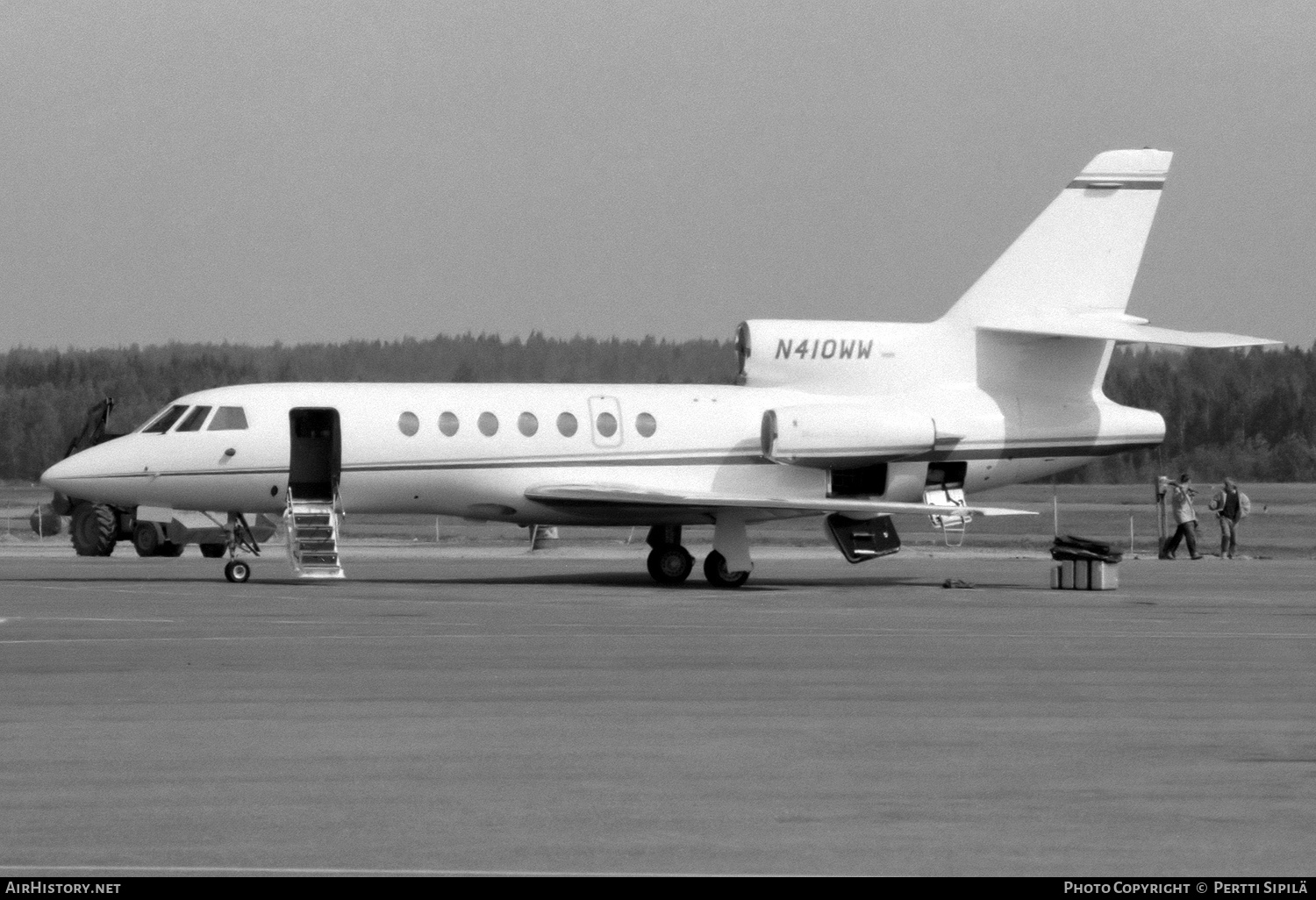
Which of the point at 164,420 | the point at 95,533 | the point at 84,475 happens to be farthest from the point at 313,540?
the point at 95,533

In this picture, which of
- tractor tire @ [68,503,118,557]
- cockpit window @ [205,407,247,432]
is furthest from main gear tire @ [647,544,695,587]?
tractor tire @ [68,503,118,557]

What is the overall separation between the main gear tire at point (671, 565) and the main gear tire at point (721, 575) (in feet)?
1.93

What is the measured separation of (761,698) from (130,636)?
737cm

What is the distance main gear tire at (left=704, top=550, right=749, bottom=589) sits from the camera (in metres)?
28.2

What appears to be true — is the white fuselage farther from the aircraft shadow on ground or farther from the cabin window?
the aircraft shadow on ground

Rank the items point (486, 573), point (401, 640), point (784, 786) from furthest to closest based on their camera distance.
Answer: point (486, 573) < point (401, 640) < point (784, 786)

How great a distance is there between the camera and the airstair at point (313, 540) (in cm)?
2641

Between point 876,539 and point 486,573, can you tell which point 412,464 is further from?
point 876,539

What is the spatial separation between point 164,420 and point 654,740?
714 inches

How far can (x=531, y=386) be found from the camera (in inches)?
1146

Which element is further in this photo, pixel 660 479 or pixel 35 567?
pixel 35 567

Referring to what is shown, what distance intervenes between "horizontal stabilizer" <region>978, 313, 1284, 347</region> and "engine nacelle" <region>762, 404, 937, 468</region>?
2.40 meters

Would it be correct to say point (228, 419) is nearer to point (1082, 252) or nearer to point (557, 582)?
point (557, 582)
